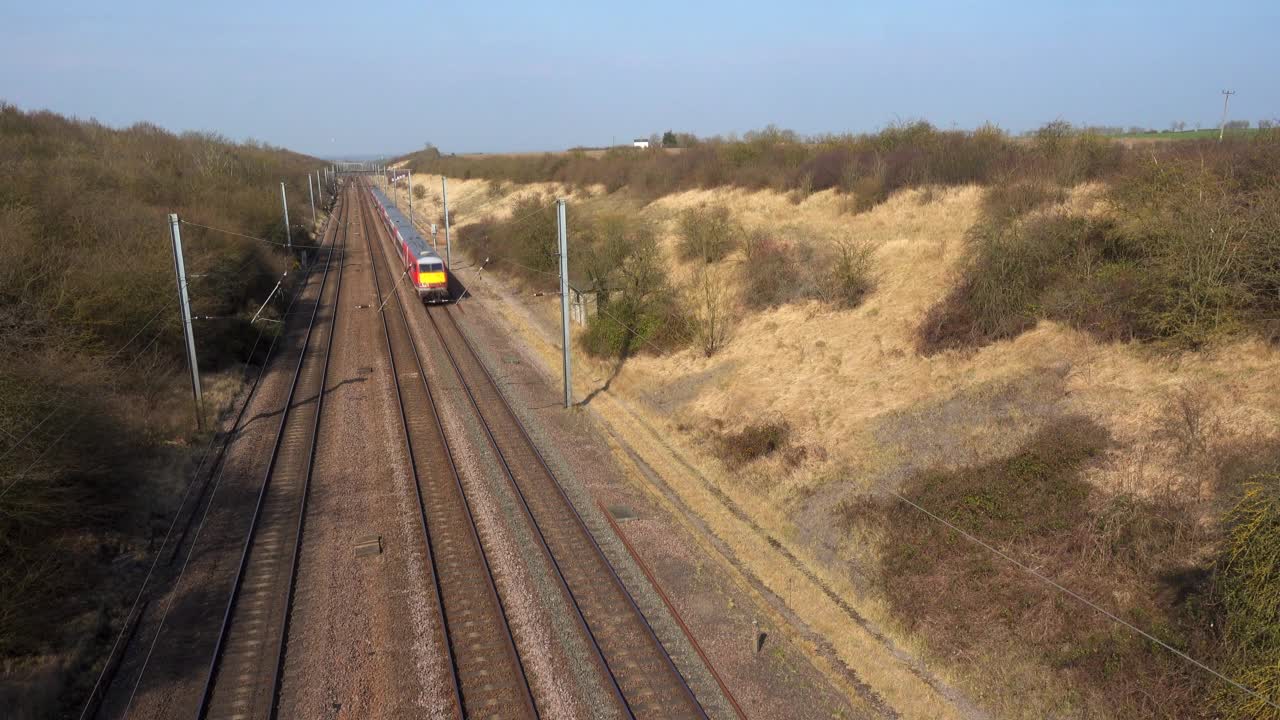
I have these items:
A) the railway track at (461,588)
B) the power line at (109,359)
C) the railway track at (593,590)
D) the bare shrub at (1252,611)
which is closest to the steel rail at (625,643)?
the railway track at (593,590)

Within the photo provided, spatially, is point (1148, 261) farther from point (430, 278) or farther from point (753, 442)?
point (430, 278)

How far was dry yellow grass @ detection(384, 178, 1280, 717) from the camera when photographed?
35.9ft

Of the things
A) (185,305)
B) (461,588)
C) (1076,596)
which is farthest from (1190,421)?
(185,305)

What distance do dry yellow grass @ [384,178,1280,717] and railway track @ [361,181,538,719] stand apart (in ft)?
14.1

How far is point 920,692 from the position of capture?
939 centimetres

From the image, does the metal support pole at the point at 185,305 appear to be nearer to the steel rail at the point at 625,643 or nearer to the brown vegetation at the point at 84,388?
the brown vegetation at the point at 84,388

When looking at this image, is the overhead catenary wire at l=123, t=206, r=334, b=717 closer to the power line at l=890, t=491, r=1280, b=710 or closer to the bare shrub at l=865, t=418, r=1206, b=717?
the bare shrub at l=865, t=418, r=1206, b=717

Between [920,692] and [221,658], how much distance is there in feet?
31.0

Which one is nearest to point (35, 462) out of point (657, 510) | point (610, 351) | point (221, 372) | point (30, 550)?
point (30, 550)

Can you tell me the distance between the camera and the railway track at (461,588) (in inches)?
372

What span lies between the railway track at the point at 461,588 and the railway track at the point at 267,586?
2.22 meters

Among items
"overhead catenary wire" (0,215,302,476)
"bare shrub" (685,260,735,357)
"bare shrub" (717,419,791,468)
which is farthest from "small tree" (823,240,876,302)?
"overhead catenary wire" (0,215,302,476)

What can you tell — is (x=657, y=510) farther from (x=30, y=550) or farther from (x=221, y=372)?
(x=221, y=372)

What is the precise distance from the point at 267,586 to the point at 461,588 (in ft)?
10.3
